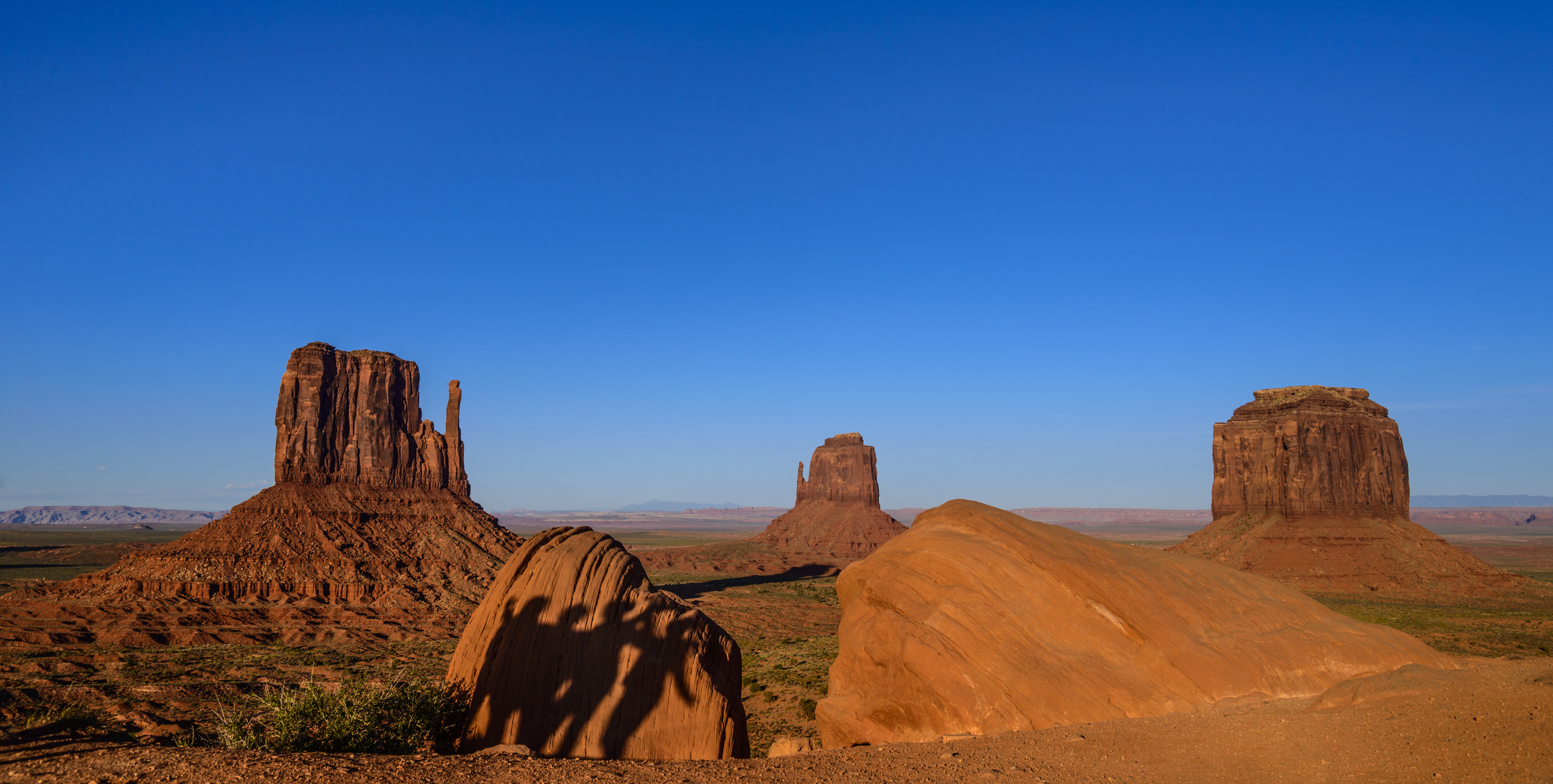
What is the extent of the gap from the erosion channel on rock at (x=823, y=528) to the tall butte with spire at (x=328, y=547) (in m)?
40.0

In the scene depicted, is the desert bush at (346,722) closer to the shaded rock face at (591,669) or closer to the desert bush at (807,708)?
the shaded rock face at (591,669)

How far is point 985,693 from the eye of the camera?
14.2m

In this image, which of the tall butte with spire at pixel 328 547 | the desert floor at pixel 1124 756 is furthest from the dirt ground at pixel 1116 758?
the tall butte with spire at pixel 328 547

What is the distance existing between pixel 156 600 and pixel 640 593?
48189 millimetres

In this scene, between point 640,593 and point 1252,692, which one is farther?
point 640,593

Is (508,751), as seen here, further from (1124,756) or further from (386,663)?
(386,663)

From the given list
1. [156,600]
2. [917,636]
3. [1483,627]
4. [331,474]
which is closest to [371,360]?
[331,474]

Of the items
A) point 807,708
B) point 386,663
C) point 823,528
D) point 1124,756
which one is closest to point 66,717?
point 386,663

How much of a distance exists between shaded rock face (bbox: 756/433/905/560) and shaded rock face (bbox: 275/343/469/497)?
66.1m

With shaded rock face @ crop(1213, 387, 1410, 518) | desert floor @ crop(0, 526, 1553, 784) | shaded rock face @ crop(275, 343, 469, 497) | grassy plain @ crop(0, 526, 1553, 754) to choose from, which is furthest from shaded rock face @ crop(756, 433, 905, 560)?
desert floor @ crop(0, 526, 1553, 784)

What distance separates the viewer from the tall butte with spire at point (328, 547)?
45.9 m

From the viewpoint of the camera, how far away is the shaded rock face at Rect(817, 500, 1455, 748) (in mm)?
14188

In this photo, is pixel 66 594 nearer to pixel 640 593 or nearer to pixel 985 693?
pixel 640 593

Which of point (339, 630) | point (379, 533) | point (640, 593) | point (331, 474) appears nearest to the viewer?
point (640, 593)
